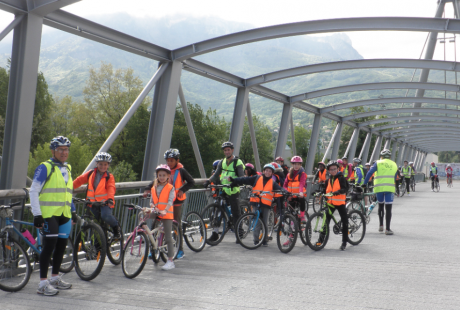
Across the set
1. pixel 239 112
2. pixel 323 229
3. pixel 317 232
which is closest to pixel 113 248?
pixel 317 232

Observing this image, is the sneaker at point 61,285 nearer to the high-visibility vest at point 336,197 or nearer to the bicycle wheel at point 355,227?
the high-visibility vest at point 336,197

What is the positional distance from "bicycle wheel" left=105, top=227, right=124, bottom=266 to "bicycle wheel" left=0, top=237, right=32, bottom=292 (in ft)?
3.90

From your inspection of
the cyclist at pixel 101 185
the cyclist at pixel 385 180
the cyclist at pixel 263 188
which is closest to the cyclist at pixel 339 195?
the cyclist at pixel 263 188

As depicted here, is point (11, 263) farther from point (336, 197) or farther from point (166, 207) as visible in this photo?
point (336, 197)

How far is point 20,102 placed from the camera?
19.5ft

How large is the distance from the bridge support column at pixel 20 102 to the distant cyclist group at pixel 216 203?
2.54 ft

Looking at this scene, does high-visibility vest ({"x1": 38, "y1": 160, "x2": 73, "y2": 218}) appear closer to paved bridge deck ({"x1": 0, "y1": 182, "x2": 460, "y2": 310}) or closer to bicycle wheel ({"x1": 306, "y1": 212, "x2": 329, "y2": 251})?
paved bridge deck ({"x1": 0, "y1": 182, "x2": 460, "y2": 310})

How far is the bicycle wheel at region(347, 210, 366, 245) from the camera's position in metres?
8.38

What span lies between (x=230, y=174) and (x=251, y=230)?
3.82ft

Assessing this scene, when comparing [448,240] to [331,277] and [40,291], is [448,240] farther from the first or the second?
[40,291]

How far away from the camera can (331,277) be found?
5746 millimetres

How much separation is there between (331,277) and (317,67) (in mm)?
7128

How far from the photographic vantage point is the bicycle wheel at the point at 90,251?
214 inches

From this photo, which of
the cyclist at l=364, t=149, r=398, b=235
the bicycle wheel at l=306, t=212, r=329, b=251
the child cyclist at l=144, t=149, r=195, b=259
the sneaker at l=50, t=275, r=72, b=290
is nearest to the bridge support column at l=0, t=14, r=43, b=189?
the sneaker at l=50, t=275, r=72, b=290
